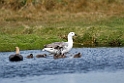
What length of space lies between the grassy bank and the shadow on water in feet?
11.3

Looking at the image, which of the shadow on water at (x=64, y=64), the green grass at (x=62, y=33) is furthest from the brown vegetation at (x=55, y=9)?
the shadow on water at (x=64, y=64)

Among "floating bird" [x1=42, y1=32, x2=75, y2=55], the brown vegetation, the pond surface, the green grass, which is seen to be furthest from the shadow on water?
the brown vegetation

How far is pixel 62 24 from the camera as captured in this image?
149ft

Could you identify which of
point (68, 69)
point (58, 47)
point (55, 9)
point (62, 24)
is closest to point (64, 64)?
point (68, 69)

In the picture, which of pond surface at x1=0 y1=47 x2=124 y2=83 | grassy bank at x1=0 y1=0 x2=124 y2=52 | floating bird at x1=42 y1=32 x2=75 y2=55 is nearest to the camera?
pond surface at x1=0 y1=47 x2=124 y2=83

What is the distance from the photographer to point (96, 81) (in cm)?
2627

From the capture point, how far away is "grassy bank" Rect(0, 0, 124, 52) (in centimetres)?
3925

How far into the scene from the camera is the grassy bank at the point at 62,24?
129ft

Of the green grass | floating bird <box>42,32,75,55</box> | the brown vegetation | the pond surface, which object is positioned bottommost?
the pond surface

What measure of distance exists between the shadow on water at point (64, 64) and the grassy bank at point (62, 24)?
3446 mm

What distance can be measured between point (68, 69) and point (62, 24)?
1617 cm

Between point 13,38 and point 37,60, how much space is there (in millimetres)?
7000

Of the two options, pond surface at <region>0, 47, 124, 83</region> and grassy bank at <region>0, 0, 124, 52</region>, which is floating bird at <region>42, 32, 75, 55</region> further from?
grassy bank at <region>0, 0, 124, 52</region>

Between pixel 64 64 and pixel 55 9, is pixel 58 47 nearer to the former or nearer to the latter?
pixel 64 64
